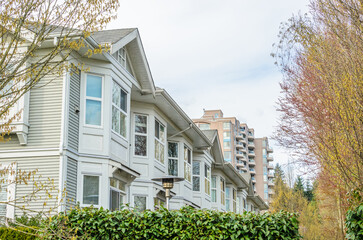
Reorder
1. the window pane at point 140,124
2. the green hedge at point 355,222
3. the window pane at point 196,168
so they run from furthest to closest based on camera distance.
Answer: the window pane at point 196,168 → the window pane at point 140,124 → the green hedge at point 355,222

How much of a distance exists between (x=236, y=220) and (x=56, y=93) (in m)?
6.69

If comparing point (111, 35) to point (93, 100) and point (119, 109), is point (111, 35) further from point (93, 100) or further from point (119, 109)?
point (93, 100)

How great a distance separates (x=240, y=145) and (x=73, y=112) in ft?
342

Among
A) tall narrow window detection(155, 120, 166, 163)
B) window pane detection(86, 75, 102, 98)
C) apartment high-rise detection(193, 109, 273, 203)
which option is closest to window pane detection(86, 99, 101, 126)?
window pane detection(86, 75, 102, 98)

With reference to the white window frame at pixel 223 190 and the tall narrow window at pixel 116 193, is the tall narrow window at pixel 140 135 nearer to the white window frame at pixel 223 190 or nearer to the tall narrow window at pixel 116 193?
the tall narrow window at pixel 116 193

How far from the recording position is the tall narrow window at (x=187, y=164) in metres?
24.1

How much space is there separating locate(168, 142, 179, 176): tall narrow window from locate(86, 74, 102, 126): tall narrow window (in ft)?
25.4

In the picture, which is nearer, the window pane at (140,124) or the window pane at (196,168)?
the window pane at (140,124)

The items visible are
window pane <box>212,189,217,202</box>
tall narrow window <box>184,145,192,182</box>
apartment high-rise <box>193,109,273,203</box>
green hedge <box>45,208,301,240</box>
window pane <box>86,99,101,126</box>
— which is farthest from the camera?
apartment high-rise <box>193,109,273,203</box>

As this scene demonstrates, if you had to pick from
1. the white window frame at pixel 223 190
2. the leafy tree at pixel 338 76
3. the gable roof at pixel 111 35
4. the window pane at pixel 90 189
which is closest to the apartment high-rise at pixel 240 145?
the white window frame at pixel 223 190

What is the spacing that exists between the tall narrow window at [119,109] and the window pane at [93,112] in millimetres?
736

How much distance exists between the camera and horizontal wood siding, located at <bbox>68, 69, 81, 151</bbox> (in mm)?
14430

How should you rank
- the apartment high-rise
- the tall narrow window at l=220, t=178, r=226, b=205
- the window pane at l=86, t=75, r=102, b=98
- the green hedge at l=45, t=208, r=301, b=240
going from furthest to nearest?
1. the apartment high-rise
2. the tall narrow window at l=220, t=178, r=226, b=205
3. the window pane at l=86, t=75, r=102, b=98
4. the green hedge at l=45, t=208, r=301, b=240

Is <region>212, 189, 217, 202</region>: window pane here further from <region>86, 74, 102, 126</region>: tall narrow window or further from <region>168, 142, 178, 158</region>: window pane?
<region>86, 74, 102, 126</region>: tall narrow window
